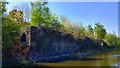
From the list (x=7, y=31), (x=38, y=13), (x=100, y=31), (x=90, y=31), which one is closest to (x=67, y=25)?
(x=90, y=31)

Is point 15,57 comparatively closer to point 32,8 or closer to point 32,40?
→ point 32,40

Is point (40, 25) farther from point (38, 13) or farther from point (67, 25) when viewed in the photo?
point (67, 25)

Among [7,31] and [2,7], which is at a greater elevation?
[2,7]

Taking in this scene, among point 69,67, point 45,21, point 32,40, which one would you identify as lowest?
point 69,67

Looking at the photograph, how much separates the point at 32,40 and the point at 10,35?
12.5 feet

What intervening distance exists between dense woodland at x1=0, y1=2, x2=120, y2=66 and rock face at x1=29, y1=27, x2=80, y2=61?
658mm

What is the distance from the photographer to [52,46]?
15.7 m

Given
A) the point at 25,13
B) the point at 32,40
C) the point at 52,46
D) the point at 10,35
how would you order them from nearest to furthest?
the point at 10,35 → the point at 32,40 → the point at 52,46 → the point at 25,13

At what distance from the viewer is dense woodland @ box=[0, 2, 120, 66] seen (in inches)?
361

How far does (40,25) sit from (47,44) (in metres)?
1.44

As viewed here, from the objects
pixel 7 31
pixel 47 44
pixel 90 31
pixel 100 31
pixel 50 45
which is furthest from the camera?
pixel 100 31

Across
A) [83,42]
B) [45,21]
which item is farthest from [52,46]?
[83,42]

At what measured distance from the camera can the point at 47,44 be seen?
15.1 m

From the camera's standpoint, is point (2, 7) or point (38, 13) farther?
point (38, 13)
